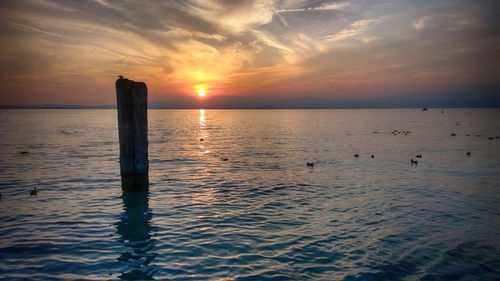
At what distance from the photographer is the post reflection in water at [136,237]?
9484 mm

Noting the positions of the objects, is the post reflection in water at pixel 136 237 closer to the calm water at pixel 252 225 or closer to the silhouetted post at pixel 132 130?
the calm water at pixel 252 225

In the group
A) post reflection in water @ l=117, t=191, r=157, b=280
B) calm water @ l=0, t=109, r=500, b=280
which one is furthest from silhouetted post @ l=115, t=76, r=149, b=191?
calm water @ l=0, t=109, r=500, b=280

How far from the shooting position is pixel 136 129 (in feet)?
50.2

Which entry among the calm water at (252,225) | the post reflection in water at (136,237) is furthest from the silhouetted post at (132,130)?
the calm water at (252,225)

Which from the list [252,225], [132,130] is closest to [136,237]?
[252,225]

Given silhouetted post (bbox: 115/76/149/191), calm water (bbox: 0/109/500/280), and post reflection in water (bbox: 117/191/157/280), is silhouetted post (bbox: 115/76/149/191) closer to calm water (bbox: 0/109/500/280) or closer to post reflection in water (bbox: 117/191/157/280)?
post reflection in water (bbox: 117/191/157/280)

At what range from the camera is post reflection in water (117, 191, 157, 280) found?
9.48 meters

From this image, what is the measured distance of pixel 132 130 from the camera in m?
15.2

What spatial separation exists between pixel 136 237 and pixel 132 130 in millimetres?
5388

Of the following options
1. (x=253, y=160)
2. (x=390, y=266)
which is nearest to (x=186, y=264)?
(x=390, y=266)

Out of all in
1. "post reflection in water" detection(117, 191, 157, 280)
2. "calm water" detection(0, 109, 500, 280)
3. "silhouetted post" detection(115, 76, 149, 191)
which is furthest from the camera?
"silhouetted post" detection(115, 76, 149, 191)

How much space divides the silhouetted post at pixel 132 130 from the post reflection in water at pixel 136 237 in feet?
2.97

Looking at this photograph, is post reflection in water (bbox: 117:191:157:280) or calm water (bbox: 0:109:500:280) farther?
calm water (bbox: 0:109:500:280)

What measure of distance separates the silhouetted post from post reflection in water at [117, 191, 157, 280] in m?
0.91
